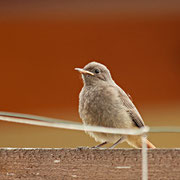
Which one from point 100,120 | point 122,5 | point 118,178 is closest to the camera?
point 118,178

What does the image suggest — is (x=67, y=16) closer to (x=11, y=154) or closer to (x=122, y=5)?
(x=122, y=5)

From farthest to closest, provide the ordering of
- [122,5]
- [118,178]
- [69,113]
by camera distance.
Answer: [69,113]
[122,5]
[118,178]

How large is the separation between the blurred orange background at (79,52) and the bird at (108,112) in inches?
52.0

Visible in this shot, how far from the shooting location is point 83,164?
8.95ft

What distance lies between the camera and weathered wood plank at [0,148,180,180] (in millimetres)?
2691

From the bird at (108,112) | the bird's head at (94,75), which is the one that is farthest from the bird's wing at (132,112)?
the bird's head at (94,75)

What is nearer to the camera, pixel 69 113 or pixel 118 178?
pixel 118 178

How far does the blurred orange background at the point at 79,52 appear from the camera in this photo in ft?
17.9

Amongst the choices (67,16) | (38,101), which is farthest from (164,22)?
(38,101)

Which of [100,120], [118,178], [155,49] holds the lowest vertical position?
[118,178]

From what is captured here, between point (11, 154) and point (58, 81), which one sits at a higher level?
point (58, 81)

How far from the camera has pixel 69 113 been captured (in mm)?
5715

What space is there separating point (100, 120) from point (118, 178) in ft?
3.57

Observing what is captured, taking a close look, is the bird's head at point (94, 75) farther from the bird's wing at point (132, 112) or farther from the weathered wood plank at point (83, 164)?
the weathered wood plank at point (83, 164)
